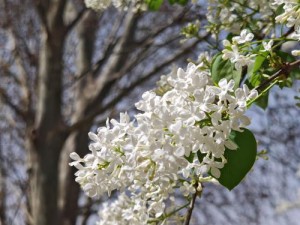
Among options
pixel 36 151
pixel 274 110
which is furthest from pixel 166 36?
pixel 36 151

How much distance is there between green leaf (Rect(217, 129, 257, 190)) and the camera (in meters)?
0.70

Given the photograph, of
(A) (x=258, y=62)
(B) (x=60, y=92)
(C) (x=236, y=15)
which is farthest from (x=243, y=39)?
(B) (x=60, y=92)

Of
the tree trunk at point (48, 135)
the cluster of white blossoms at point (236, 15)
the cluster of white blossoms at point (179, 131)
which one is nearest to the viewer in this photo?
the cluster of white blossoms at point (179, 131)

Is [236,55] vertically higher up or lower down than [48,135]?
higher up

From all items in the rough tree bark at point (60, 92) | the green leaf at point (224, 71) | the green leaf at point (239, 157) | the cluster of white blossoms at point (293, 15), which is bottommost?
the rough tree bark at point (60, 92)

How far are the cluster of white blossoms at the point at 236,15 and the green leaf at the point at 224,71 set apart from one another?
45 cm

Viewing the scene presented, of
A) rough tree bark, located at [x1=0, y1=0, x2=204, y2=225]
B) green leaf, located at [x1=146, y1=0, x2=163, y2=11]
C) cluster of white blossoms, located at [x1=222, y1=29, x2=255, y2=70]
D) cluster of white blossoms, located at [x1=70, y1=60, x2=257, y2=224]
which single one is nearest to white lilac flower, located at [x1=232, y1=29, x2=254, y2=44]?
cluster of white blossoms, located at [x1=222, y1=29, x2=255, y2=70]

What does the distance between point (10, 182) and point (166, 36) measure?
1.77 m

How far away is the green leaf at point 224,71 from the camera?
0.79 m

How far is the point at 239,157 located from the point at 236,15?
672 mm

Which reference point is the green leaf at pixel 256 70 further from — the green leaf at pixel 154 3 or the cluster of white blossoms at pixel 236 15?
the green leaf at pixel 154 3

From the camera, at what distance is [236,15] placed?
130 cm

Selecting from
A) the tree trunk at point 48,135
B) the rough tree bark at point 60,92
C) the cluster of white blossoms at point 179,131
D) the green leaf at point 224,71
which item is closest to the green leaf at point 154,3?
the green leaf at point 224,71

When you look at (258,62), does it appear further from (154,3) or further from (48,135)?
(48,135)
